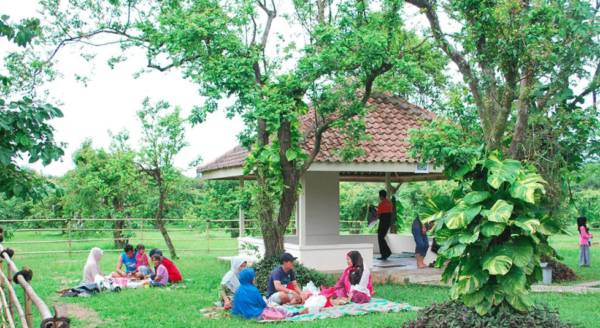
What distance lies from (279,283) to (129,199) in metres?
14.4

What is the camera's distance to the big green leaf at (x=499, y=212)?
6695 mm

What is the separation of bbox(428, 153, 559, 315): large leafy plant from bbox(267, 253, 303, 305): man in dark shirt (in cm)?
304

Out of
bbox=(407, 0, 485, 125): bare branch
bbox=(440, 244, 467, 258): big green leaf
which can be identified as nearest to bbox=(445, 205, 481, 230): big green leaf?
bbox=(440, 244, 467, 258): big green leaf

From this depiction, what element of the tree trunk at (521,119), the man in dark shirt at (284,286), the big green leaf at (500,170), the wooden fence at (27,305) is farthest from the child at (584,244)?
the wooden fence at (27,305)

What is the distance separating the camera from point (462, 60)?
30.3 ft

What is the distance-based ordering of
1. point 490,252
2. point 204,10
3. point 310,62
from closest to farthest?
point 490,252
point 310,62
point 204,10

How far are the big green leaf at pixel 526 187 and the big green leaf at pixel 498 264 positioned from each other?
2.16 feet

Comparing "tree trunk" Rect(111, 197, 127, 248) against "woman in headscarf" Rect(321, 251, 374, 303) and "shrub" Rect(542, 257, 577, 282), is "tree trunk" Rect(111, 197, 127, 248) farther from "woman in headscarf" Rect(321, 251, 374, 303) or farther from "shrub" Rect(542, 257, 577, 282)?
"shrub" Rect(542, 257, 577, 282)

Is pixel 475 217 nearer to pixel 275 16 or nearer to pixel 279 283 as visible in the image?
pixel 279 283

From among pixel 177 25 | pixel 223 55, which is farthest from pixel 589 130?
pixel 177 25

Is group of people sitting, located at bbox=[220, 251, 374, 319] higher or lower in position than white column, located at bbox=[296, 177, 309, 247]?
lower

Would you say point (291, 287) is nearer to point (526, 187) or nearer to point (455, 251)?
point (455, 251)

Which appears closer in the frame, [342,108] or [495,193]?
[495,193]

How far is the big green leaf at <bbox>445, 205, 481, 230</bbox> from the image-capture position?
6.94 m
